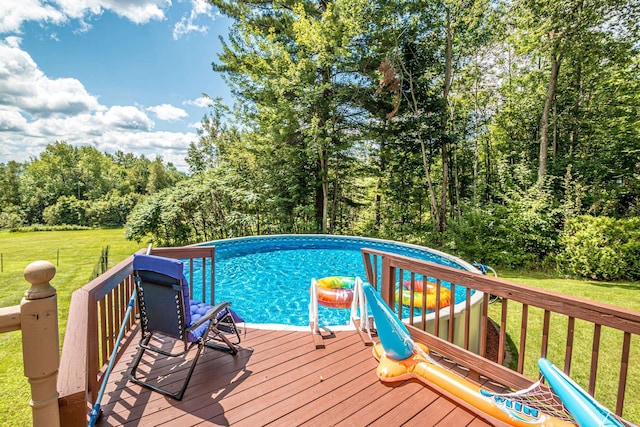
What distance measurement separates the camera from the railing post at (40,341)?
105cm

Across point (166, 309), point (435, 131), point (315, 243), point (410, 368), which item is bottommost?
point (315, 243)

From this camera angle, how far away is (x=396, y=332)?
2.39 meters

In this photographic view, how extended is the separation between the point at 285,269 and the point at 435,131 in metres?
7.15

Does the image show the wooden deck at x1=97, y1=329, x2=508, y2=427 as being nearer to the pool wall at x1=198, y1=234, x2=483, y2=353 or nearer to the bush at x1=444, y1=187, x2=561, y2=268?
the pool wall at x1=198, y1=234, x2=483, y2=353

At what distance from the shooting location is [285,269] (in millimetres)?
7934

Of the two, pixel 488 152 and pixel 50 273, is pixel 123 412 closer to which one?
pixel 50 273

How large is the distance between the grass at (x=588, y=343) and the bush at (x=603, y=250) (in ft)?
1.36

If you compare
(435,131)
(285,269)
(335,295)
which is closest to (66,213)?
(285,269)

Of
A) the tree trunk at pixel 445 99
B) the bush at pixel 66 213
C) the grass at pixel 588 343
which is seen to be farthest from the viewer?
the bush at pixel 66 213

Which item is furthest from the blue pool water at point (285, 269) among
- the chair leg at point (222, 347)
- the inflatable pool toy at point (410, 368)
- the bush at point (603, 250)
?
the bush at point (603, 250)

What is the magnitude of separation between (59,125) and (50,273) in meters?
49.2

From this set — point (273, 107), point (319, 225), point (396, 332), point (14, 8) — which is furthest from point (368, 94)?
point (14, 8)

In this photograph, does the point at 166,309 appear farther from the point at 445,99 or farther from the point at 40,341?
the point at 445,99

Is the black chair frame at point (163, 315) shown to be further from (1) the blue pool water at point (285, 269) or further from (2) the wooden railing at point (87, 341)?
(1) the blue pool water at point (285, 269)
